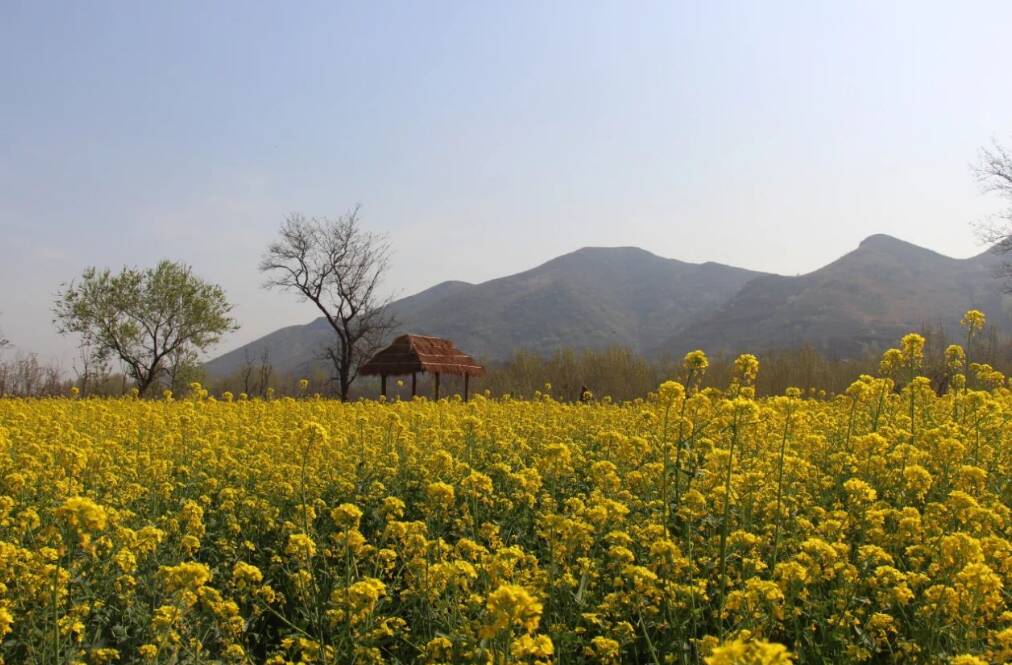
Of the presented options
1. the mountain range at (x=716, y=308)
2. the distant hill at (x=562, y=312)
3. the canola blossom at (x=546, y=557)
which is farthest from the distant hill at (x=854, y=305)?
the canola blossom at (x=546, y=557)

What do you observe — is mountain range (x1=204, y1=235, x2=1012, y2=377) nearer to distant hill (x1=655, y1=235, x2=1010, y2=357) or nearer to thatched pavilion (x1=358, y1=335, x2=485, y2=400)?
distant hill (x1=655, y1=235, x2=1010, y2=357)

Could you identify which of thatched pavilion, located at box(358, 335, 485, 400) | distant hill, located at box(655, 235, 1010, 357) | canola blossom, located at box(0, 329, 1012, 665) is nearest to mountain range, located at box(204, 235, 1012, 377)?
distant hill, located at box(655, 235, 1010, 357)

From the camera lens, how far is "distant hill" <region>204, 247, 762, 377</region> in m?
144

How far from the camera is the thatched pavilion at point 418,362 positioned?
24.8m

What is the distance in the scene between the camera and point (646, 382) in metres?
28.1

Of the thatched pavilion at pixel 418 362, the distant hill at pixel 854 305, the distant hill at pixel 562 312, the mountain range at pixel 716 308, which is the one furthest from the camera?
the distant hill at pixel 562 312

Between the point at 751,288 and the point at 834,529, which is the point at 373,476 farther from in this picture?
the point at 751,288

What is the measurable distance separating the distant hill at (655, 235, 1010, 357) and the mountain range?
251mm

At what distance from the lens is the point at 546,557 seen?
197 inches

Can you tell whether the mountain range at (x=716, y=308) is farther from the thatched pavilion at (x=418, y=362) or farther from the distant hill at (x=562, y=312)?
the thatched pavilion at (x=418, y=362)

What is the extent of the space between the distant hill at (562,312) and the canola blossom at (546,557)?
120 metres

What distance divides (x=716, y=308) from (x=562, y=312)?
30589 millimetres

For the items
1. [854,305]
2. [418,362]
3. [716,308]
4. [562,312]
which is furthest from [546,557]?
[716,308]

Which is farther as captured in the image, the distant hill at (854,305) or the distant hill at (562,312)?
the distant hill at (562,312)
